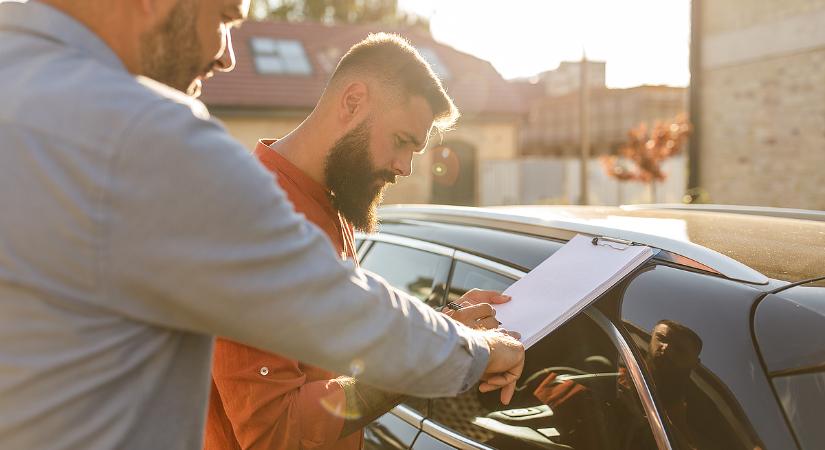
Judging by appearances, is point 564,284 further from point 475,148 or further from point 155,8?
point 475,148

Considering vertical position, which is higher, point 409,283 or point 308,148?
point 308,148

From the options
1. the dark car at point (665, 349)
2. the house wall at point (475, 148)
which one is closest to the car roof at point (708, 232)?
the dark car at point (665, 349)

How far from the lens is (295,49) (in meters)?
24.3

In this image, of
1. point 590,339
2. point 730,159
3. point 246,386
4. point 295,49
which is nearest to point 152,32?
point 246,386

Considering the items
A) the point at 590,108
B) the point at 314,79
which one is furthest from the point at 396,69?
the point at 590,108

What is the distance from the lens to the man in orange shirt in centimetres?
185

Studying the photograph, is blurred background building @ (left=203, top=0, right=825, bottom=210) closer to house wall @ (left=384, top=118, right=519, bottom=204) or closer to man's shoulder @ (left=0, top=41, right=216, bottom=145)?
house wall @ (left=384, top=118, right=519, bottom=204)

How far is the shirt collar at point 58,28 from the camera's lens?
1.19m

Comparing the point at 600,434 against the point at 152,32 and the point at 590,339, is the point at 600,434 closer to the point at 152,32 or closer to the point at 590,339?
the point at 590,339

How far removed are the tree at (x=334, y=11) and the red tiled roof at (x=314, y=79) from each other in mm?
17686

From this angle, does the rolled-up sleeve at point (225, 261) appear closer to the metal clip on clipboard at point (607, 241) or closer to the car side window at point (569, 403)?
the car side window at point (569, 403)

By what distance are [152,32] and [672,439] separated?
4.25 feet

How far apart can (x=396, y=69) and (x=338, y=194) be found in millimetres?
547

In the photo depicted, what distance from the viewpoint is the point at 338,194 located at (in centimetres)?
237
